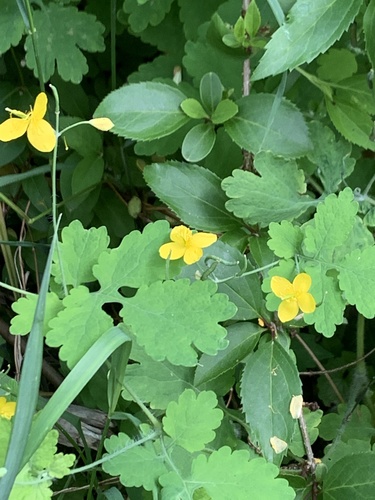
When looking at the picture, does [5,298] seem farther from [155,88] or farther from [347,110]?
[347,110]

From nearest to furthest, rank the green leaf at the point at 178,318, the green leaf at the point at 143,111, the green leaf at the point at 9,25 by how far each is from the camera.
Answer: the green leaf at the point at 178,318 → the green leaf at the point at 143,111 → the green leaf at the point at 9,25

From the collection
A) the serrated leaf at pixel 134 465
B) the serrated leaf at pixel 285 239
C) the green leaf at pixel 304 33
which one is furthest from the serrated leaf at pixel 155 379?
the green leaf at pixel 304 33

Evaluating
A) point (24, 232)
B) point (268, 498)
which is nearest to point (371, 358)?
point (268, 498)

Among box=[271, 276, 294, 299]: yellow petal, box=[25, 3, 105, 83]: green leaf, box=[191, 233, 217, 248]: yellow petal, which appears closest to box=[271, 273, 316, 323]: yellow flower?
box=[271, 276, 294, 299]: yellow petal

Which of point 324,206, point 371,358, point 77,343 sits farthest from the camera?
point 371,358

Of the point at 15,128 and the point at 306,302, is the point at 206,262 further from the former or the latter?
the point at 15,128

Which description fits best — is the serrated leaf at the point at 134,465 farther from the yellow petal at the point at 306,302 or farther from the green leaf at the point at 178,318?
the yellow petal at the point at 306,302

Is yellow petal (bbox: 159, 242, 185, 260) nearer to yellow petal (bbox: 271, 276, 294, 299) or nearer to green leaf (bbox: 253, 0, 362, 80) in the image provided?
yellow petal (bbox: 271, 276, 294, 299)
